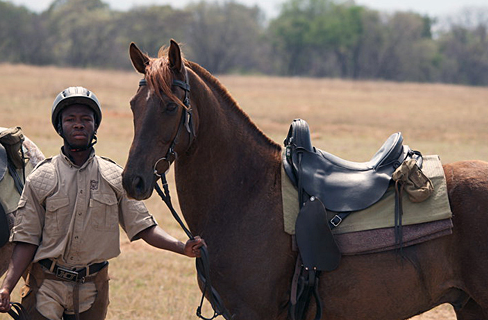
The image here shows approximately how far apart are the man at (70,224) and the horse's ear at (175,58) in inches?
22.0

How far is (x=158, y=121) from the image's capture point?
10.8ft

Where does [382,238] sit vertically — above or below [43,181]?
below

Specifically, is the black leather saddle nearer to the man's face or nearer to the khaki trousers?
the man's face

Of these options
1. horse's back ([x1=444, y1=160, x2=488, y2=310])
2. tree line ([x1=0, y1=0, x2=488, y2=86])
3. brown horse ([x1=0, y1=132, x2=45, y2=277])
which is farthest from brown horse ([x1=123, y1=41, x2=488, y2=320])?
tree line ([x1=0, y1=0, x2=488, y2=86])

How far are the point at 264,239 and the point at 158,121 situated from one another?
3.04 feet

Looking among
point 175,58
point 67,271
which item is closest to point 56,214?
point 67,271

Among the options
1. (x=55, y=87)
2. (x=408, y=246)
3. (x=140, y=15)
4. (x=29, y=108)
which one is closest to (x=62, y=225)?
(x=408, y=246)

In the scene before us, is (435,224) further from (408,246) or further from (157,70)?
(157,70)

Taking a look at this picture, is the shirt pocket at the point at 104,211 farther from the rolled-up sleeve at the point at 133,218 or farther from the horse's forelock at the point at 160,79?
the horse's forelock at the point at 160,79

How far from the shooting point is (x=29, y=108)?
22.0 metres

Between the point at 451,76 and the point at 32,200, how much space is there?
75056 millimetres

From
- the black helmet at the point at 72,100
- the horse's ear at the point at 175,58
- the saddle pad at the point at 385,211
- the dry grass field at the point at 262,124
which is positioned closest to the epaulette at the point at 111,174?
the black helmet at the point at 72,100

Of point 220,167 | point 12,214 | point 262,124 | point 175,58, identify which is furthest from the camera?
point 262,124

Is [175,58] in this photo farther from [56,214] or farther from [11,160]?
[11,160]
